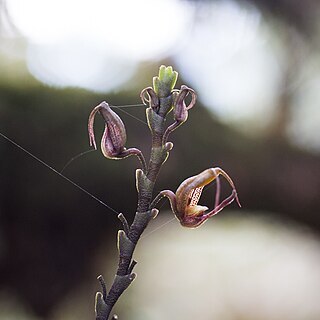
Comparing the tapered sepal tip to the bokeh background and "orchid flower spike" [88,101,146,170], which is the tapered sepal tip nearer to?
"orchid flower spike" [88,101,146,170]

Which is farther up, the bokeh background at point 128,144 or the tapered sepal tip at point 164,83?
the tapered sepal tip at point 164,83

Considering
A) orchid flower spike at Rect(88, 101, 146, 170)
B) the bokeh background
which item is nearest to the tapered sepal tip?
orchid flower spike at Rect(88, 101, 146, 170)

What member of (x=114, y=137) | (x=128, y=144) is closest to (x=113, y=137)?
(x=114, y=137)

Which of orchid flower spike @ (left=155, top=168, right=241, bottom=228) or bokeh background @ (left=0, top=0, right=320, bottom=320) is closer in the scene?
orchid flower spike @ (left=155, top=168, right=241, bottom=228)

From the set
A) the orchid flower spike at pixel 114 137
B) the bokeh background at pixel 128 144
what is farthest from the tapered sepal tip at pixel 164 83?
the bokeh background at pixel 128 144

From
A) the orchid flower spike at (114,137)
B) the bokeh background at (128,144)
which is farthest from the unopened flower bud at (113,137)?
the bokeh background at (128,144)

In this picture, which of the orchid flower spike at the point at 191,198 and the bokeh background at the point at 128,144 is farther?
Answer: the bokeh background at the point at 128,144

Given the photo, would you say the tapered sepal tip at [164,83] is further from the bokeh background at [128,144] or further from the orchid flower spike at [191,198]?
the bokeh background at [128,144]

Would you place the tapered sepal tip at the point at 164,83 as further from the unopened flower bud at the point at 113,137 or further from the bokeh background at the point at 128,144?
the bokeh background at the point at 128,144

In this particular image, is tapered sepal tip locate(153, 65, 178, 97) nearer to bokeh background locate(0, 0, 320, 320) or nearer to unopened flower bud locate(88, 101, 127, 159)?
unopened flower bud locate(88, 101, 127, 159)

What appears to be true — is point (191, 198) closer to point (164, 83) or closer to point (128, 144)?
point (164, 83)

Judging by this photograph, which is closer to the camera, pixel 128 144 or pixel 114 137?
pixel 114 137

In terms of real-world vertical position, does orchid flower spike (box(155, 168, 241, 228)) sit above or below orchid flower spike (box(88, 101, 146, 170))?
below
